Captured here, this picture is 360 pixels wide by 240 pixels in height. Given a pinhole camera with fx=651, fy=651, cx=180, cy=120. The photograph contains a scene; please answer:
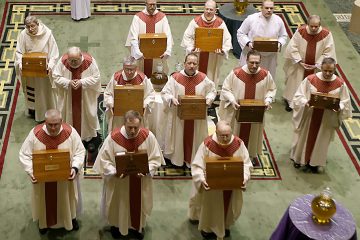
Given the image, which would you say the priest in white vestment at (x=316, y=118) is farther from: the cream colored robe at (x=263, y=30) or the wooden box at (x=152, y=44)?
the wooden box at (x=152, y=44)

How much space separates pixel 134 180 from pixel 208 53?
12.6 ft

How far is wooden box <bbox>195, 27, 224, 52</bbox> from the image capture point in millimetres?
10953

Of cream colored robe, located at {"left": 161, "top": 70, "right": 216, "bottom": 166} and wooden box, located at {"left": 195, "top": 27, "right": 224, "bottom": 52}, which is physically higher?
wooden box, located at {"left": 195, "top": 27, "right": 224, "bottom": 52}

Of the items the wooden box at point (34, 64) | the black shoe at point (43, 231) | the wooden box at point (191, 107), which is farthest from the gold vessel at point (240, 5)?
the black shoe at point (43, 231)

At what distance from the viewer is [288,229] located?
7.85 metres

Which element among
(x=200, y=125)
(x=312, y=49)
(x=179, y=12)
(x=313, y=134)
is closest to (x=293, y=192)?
(x=313, y=134)

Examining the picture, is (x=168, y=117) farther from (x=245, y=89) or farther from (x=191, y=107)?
(x=245, y=89)

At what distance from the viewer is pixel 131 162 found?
25.7 feet

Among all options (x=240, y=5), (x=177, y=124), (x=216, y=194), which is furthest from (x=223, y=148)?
(x=240, y=5)

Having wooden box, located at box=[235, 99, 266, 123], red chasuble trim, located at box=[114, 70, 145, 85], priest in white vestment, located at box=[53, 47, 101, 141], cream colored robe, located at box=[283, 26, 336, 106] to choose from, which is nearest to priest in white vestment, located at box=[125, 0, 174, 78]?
priest in white vestment, located at box=[53, 47, 101, 141]

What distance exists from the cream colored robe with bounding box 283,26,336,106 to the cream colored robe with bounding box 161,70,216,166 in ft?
7.32

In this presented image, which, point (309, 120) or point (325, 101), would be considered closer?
point (325, 101)

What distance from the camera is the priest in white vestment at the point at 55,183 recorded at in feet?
26.3

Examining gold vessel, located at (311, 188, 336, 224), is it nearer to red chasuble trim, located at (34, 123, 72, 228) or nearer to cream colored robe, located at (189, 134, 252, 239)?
cream colored robe, located at (189, 134, 252, 239)
